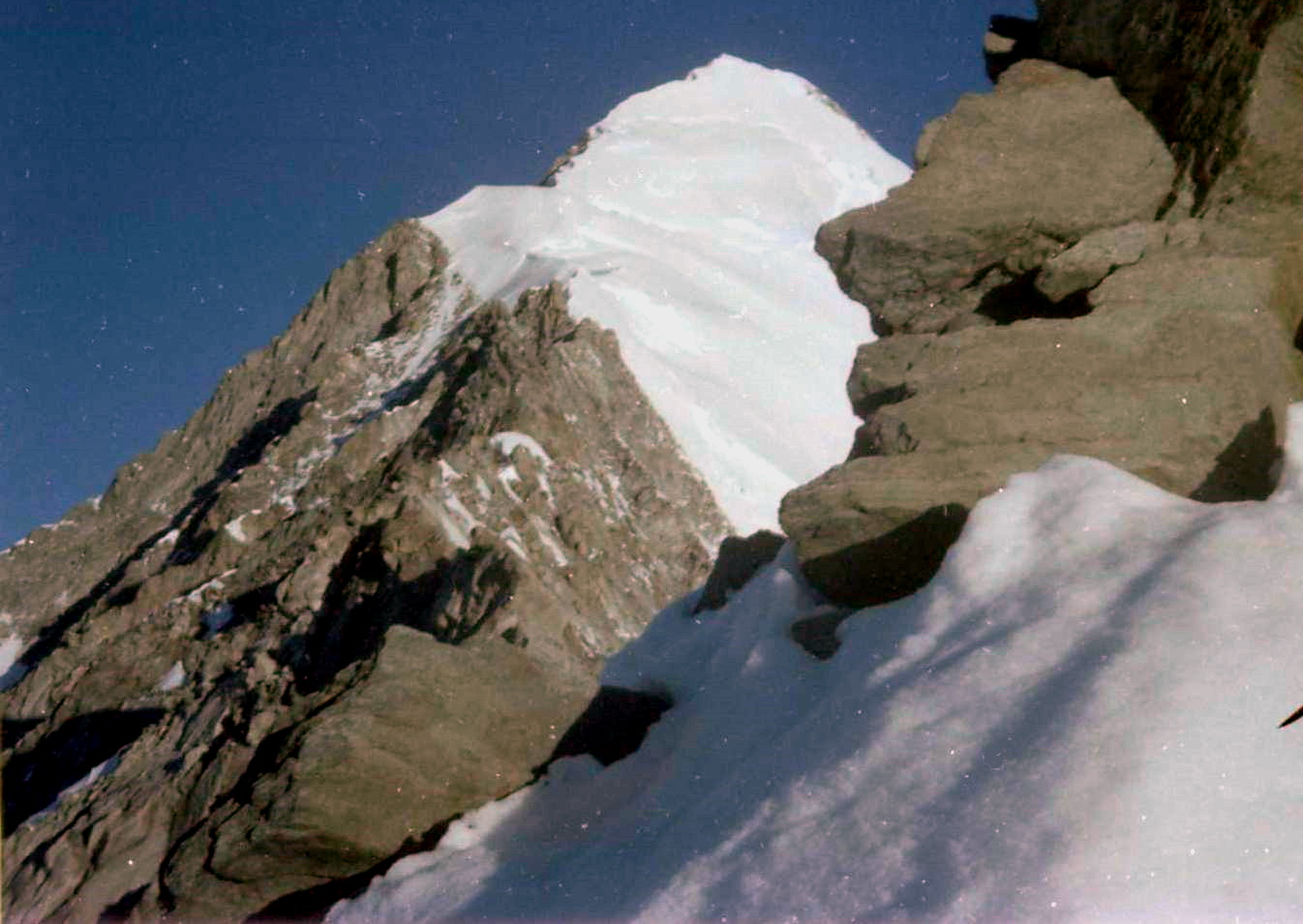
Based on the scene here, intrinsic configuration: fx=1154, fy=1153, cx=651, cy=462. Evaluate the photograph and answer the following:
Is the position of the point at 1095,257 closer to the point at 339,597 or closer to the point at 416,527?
the point at 416,527

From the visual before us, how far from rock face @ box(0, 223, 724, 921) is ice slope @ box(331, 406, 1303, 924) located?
2.74 ft

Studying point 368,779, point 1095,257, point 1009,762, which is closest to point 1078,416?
point 1095,257

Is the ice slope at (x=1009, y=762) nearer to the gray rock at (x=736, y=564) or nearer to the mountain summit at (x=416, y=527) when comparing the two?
the mountain summit at (x=416, y=527)

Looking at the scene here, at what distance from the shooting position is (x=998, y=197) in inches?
307

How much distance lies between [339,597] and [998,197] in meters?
10.4

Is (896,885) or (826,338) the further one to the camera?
(826,338)

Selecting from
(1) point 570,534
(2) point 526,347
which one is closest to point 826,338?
(2) point 526,347

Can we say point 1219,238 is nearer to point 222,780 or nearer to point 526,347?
point 222,780

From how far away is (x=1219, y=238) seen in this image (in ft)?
23.3

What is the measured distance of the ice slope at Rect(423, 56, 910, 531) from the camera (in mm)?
26469

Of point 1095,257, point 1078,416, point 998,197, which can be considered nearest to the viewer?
point 1078,416

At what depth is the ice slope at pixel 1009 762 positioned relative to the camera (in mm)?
3553

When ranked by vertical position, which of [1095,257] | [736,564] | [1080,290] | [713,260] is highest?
[713,260]

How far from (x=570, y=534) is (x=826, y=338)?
17234mm
